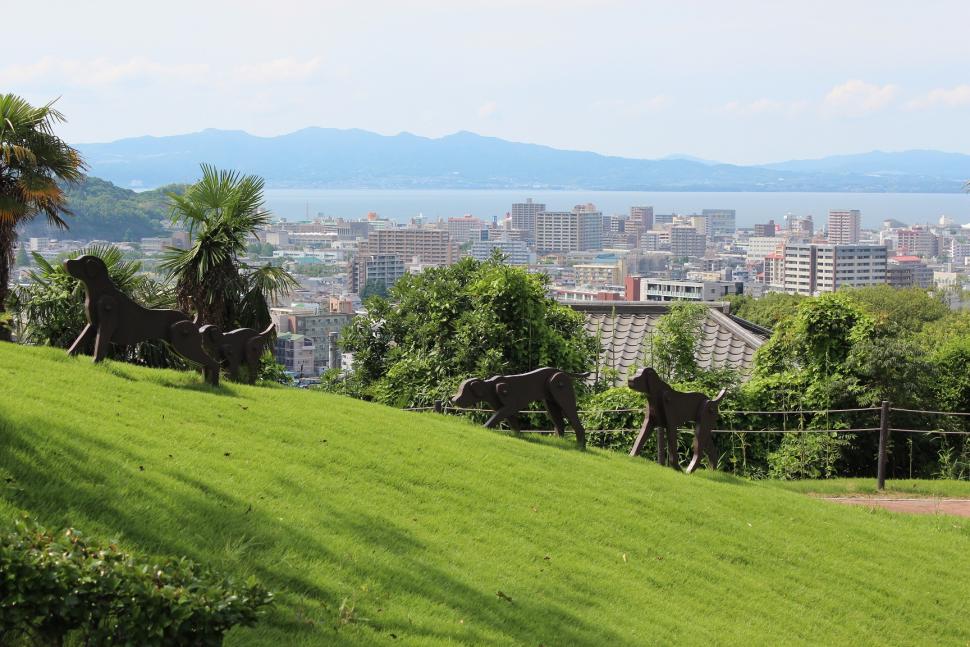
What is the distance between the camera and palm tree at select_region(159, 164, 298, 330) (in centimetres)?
1412

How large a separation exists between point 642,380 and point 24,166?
762 cm

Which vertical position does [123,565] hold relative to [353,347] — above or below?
above

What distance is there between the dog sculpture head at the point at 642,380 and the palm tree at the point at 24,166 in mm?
7221

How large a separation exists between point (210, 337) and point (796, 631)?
19.0 feet

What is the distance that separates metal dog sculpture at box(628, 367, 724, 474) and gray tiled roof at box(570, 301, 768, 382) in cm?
580

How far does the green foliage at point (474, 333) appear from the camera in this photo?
16078mm

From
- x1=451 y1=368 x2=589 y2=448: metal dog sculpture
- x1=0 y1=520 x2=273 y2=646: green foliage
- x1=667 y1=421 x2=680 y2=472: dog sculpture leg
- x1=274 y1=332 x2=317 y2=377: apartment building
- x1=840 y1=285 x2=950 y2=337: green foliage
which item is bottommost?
x1=274 y1=332 x2=317 y2=377: apartment building

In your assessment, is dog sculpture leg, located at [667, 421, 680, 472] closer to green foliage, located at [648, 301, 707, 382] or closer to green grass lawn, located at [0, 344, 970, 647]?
green grass lawn, located at [0, 344, 970, 647]

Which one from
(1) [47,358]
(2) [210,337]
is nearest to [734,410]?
(2) [210,337]

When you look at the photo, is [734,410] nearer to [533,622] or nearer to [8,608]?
[533,622]

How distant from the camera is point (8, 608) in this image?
3.73 m

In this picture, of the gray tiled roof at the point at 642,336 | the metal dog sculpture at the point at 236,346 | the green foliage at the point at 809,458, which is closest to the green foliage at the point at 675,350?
the gray tiled roof at the point at 642,336

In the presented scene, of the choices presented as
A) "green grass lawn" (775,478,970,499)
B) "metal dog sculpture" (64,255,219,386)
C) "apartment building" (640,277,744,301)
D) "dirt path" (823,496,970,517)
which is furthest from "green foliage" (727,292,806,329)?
"apartment building" (640,277,744,301)

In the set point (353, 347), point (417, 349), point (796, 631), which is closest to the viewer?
point (796, 631)
